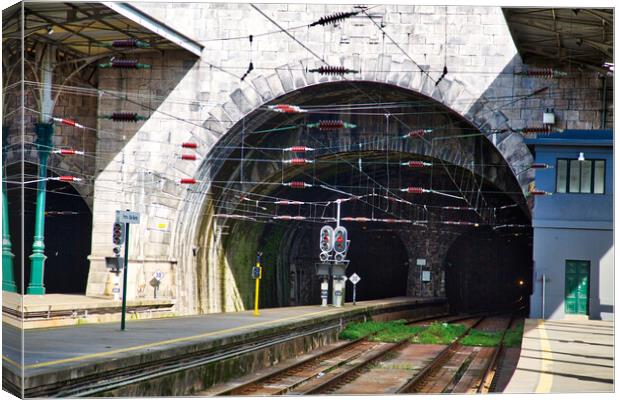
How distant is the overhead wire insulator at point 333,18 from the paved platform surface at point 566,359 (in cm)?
973

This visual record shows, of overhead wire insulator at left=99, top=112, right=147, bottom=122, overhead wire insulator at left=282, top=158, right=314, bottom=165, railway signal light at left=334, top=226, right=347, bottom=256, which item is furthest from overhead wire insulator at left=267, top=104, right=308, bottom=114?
railway signal light at left=334, top=226, right=347, bottom=256

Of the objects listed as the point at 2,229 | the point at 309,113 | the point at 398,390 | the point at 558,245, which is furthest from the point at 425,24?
the point at 2,229

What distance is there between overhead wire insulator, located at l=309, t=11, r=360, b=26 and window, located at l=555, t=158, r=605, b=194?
6.83 metres

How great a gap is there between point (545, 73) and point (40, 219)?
13819 mm

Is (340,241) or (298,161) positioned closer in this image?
(298,161)

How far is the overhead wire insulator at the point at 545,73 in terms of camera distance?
90.0 feet

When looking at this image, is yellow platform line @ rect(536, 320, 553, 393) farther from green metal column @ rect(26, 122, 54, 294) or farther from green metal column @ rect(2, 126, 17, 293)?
green metal column @ rect(26, 122, 54, 294)

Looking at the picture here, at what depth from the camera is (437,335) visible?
3216 centimetres

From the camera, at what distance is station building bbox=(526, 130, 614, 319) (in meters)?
19.9

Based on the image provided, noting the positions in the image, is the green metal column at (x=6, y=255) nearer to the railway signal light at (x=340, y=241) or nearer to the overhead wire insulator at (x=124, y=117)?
the overhead wire insulator at (x=124, y=117)

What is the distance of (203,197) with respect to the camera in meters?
32.3

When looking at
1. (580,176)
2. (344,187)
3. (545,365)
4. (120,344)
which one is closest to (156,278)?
(344,187)

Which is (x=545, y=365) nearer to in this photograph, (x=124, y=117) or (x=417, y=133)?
(x=417, y=133)

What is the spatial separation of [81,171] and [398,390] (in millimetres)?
16196
